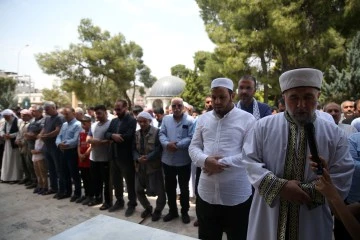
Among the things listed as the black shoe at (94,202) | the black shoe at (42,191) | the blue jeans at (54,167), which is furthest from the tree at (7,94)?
the black shoe at (94,202)

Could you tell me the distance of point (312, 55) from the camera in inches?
625

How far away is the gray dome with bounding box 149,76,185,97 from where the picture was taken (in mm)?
45156

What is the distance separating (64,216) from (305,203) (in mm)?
4699

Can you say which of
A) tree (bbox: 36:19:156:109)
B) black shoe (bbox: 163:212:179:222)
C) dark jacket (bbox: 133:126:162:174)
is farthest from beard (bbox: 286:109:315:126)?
tree (bbox: 36:19:156:109)

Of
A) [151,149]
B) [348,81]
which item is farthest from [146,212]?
[348,81]

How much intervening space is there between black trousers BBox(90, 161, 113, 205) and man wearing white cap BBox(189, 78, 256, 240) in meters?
2.99

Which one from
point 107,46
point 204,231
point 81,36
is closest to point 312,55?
point 204,231

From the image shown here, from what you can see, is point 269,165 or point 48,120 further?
point 48,120

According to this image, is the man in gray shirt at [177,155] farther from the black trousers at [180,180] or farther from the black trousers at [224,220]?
the black trousers at [224,220]

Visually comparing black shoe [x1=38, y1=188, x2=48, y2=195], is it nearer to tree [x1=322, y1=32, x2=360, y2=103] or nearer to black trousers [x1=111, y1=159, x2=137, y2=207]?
black trousers [x1=111, y1=159, x2=137, y2=207]

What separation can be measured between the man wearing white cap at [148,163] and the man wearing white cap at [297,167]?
299cm

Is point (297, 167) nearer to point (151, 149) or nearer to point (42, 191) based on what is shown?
point (151, 149)

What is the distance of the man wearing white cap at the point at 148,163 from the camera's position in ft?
16.4

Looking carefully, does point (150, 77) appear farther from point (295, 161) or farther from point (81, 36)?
point (295, 161)
